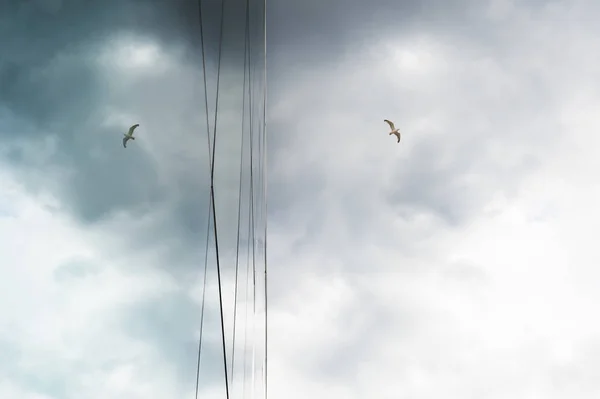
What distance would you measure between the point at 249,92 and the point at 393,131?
28.5 feet

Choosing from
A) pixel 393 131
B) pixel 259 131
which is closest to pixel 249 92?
pixel 259 131

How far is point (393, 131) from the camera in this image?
2745 cm

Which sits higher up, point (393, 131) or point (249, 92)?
point (393, 131)

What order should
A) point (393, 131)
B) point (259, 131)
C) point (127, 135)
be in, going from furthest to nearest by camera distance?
point (393, 131) → point (259, 131) → point (127, 135)

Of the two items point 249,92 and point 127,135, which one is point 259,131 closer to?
point 249,92

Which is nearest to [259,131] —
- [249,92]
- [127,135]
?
[249,92]

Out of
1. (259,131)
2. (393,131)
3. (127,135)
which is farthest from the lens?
(393,131)

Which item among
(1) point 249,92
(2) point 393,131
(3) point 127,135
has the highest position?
(2) point 393,131

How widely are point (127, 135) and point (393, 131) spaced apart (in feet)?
42.1

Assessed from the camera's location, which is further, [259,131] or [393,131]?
[393,131]

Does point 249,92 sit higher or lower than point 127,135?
higher

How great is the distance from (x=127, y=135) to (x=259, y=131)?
6.52m

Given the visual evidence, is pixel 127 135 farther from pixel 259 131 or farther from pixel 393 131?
pixel 393 131

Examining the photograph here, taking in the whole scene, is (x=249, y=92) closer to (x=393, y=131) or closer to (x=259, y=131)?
(x=259, y=131)
